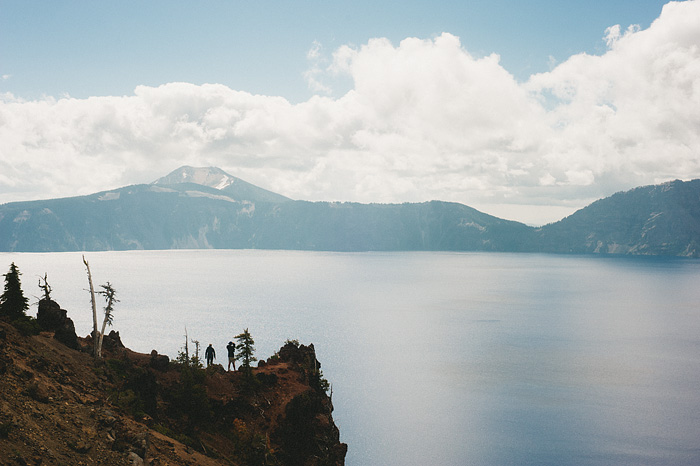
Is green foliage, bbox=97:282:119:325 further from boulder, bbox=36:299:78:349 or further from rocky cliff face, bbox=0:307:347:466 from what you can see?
boulder, bbox=36:299:78:349

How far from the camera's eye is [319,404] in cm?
4044

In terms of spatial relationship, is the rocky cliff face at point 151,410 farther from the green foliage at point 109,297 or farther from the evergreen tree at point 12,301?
the green foliage at point 109,297

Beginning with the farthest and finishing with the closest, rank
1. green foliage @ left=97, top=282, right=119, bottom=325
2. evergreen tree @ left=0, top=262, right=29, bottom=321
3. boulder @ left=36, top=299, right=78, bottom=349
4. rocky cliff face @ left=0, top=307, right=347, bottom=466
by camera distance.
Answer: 1. green foliage @ left=97, top=282, right=119, bottom=325
2. boulder @ left=36, top=299, right=78, bottom=349
3. evergreen tree @ left=0, top=262, right=29, bottom=321
4. rocky cliff face @ left=0, top=307, right=347, bottom=466

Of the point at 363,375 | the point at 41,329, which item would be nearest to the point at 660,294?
the point at 363,375

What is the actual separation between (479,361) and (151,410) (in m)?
64.7

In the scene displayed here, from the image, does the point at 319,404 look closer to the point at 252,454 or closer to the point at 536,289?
the point at 252,454

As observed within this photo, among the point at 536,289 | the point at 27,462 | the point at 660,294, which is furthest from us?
the point at 536,289

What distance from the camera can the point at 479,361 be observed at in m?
83.8

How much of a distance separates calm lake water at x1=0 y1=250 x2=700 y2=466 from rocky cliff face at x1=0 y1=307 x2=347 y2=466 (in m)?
11.5

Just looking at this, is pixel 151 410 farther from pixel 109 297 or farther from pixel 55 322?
pixel 109 297

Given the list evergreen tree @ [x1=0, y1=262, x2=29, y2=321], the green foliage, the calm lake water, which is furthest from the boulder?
the calm lake water

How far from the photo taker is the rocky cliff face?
19.1 m

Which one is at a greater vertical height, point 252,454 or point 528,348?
point 252,454

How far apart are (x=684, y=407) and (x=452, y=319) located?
68.0m
